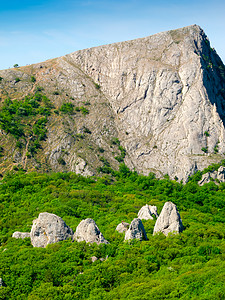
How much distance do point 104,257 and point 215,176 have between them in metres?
79.5

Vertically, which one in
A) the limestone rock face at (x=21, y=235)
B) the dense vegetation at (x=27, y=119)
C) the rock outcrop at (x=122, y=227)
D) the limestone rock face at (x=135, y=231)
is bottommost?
the limestone rock face at (x=21, y=235)

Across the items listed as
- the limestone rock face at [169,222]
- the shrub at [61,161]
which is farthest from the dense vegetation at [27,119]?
the limestone rock face at [169,222]

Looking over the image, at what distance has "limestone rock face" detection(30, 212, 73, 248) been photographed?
206 feet

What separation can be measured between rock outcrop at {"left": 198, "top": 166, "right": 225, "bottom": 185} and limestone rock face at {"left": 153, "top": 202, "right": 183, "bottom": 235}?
5838cm

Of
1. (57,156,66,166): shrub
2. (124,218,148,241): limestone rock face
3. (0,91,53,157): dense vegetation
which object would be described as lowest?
(124,218,148,241): limestone rock face

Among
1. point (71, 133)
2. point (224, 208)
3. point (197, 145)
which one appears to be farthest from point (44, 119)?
point (224, 208)

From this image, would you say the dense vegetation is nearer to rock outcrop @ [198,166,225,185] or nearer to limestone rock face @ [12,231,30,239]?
limestone rock face @ [12,231,30,239]

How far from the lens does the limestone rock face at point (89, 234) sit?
6111 centimetres

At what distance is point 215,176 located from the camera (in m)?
125

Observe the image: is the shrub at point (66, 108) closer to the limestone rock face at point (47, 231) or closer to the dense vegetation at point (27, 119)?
the dense vegetation at point (27, 119)

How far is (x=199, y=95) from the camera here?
484 feet

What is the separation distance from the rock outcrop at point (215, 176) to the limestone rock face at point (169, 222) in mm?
58381

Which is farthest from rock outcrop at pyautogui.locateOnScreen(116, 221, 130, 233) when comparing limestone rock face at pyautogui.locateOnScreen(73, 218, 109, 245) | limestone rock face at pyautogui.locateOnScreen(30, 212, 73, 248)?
limestone rock face at pyautogui.locateOnScreen(30, 212, 73, 248)

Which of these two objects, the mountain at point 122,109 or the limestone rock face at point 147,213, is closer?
the limestone rock face at point 147,213
